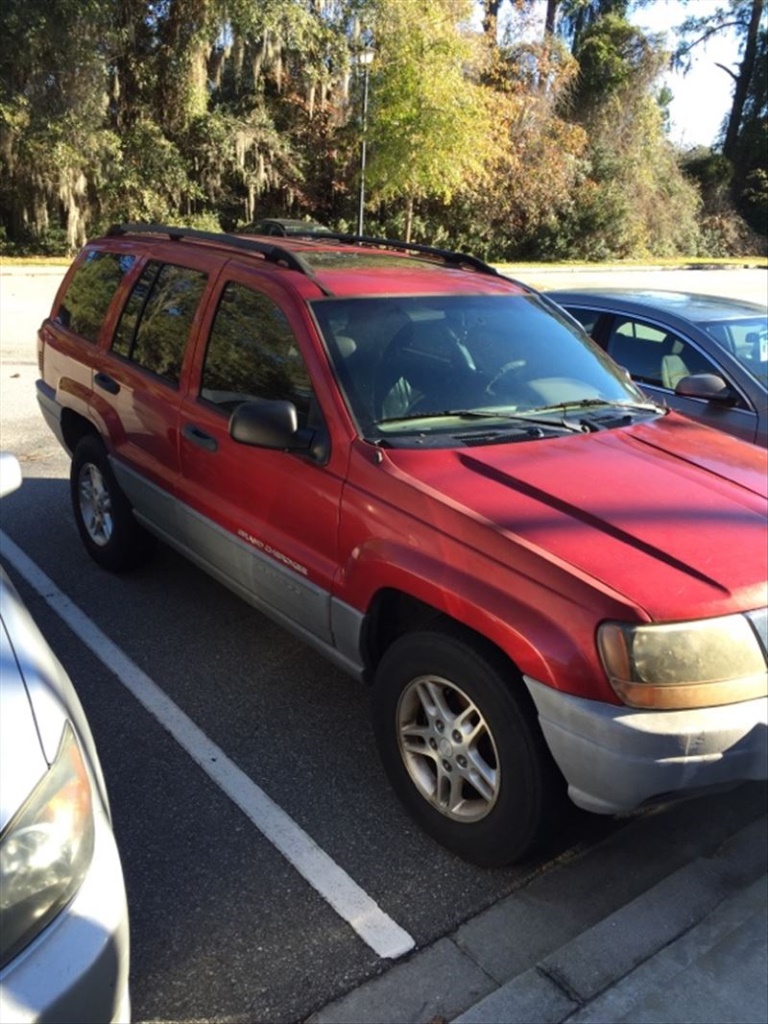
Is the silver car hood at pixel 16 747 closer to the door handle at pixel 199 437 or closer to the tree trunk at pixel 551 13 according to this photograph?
the door handle at pixel 199 437

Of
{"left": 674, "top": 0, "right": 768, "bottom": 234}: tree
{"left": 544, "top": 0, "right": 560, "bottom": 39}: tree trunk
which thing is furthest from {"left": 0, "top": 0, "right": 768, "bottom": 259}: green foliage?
{"left": 674, "top": 0, "right": 768, "bottom": 234}: tree

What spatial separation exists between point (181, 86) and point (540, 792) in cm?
2414

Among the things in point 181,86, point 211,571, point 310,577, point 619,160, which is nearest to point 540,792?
point 310,577

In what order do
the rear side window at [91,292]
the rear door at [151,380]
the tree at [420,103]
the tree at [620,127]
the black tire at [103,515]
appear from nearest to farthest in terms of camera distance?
1. the rear door at [151,380]
2. the black tire at [103,515]
3. the rear side window at [91,292]
4. the tree at [420,103]
5. the tree at [620,127]

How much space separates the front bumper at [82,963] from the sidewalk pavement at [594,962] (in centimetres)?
72

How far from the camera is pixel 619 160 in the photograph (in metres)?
32.7

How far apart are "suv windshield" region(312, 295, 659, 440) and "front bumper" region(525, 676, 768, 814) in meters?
1.23

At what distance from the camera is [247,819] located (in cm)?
313

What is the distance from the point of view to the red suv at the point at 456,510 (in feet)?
8.12

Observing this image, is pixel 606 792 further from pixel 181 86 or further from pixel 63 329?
pixel 181 86

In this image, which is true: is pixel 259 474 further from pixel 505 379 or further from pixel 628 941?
pixel 628 941

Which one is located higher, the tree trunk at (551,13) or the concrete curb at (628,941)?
the tree trunk at (551,13)

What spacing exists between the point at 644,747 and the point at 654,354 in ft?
13.5

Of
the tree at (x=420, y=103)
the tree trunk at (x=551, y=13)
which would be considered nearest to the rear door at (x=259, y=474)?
the tree at (x=420, y=103)
